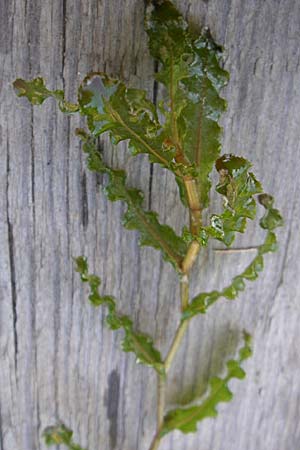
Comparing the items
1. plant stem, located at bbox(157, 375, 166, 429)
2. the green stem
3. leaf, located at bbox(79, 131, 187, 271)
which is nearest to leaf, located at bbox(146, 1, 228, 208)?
leaf, located at bbox(79, 131, 187, 271)

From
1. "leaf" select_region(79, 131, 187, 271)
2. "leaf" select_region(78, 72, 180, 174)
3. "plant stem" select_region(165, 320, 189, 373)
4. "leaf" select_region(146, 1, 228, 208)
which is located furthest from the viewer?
"plant stem" select_region(165, 320, 189, 373)

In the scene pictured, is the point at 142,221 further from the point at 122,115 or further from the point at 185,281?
the point at 122,115

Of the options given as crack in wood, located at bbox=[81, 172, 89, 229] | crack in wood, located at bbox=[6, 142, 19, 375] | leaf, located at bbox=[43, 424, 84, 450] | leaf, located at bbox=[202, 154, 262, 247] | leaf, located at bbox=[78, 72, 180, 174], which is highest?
leaf, located at bbox=[78, 72, 180, 174]

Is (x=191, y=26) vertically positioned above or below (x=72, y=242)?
above

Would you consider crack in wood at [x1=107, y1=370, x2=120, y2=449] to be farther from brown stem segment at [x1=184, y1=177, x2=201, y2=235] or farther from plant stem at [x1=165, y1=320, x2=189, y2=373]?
brown stem segment at [x1=184, y1=177, x2=201, y2=235]

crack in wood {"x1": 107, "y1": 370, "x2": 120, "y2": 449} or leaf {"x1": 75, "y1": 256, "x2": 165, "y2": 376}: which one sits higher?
leaf {"x1": 75, "y1": 256, "x2": 165, "y2": 376}

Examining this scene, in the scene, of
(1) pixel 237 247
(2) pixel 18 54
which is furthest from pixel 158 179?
(2) pixel 18 54

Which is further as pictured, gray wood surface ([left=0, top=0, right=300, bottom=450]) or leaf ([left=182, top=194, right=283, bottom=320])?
leaf ([left=182, top=194, right=283, bottom=320])

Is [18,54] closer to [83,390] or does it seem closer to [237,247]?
[237,247]
